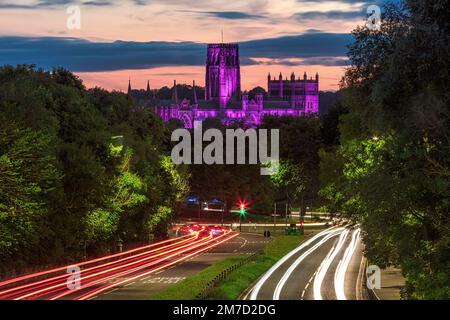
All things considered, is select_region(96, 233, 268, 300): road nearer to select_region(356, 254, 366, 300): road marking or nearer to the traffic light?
select_region(356, 254, 366, 300): road marking

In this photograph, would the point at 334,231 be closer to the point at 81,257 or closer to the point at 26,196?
the point at 81,257

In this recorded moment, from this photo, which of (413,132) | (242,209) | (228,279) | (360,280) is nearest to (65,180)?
(228,279)

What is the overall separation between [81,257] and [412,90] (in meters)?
46.4

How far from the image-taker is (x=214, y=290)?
180 feet

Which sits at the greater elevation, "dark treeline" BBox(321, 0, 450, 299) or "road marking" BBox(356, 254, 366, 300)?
"dark treeline" BBox(321, 0, 450, 299)

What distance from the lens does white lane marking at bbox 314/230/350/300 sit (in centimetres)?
5965

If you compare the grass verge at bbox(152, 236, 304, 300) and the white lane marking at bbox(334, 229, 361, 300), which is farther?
the white lane marking at bbox(334, 229, 361, 300)

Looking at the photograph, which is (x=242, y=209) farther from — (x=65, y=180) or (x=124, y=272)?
(x=124, y=272)

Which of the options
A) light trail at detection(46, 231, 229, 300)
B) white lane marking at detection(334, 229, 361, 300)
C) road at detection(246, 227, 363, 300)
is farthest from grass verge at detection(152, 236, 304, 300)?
white lane marking at detection(334, 229, 361, 300)

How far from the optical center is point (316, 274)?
2820 inches

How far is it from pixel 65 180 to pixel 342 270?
20185mm

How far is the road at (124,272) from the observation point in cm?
5559

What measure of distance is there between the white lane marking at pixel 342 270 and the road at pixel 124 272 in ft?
31.4

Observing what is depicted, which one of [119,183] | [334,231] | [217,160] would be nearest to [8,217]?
[119,183]
